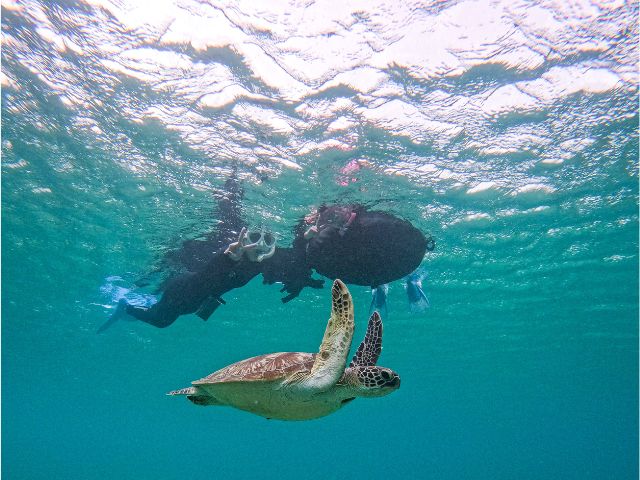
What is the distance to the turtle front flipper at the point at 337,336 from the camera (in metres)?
3.58

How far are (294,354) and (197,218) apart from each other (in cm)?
975

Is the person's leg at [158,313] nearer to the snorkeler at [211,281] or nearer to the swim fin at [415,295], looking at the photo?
the snorkeler at [211,281]

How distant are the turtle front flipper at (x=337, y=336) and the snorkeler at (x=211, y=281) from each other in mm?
5803

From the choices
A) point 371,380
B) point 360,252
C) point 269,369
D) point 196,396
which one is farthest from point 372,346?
point 360,252

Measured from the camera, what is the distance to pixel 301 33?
23.4 feet

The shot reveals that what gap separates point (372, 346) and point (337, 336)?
41.9 inches

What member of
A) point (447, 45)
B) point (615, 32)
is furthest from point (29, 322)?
point (615, 32)

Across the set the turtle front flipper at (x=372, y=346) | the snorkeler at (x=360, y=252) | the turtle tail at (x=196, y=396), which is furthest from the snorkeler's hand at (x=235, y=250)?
the turtle front flipper at (x=372, y=346)

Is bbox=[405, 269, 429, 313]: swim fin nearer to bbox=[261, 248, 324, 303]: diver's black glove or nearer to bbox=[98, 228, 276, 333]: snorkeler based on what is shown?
bbox=[261, 248, 324, 303]: diver's black glove

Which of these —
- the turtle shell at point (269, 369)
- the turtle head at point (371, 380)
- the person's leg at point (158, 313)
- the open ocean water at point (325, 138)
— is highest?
the open ocean water at point (325, 138)

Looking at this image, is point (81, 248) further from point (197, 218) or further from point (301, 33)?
point (301, 33)

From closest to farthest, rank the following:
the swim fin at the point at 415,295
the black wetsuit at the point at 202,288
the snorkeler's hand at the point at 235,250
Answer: the snorkeler's hand at the point at 235,250, the black wetsuit at the point at 202,288, the swim fin at the point at 415,295

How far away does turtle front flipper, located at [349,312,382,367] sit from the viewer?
14.5 ft

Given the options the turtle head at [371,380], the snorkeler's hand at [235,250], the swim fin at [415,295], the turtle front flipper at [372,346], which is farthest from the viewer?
the swim fin at [415,295]
